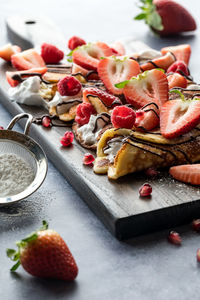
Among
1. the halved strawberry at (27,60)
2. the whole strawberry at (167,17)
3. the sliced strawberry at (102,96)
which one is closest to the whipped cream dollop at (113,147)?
the sliced strawberry at (102,96)

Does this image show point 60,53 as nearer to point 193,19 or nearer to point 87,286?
point 193,19

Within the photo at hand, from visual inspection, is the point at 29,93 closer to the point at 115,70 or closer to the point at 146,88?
the point at 115,70

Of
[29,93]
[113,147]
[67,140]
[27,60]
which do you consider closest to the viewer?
[113,147]

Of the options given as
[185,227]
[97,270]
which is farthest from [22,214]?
[185,227]

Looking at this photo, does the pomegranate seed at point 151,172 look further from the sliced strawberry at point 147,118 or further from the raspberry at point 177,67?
the raspberry at point 177,67

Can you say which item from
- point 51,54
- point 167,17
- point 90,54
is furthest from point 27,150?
point 167,17

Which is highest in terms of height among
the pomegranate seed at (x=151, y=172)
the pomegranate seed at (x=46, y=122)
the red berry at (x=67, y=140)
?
the pomegranate seed at (x=151, y=172)
